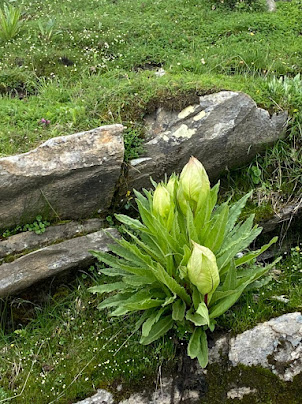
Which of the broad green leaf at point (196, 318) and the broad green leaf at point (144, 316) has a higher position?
the broad green leaf at point (196, 318)

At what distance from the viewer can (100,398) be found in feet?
11.5

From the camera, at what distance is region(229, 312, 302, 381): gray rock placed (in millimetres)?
3414

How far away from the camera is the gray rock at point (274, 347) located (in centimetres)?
341

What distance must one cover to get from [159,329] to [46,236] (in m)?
1.56

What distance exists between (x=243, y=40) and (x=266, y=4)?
6.86 feet

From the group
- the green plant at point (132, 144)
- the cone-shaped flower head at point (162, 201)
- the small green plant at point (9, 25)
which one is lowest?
the green plant at point (132, 144)

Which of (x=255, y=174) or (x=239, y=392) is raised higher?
(x=255, y=174)

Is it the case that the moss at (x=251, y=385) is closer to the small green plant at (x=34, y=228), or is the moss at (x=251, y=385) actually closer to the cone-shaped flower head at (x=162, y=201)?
the cone-shaped flower head at (x=162, y=201)

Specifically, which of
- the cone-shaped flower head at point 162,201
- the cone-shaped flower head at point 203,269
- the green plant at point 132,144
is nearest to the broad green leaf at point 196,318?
the cone-shaped flower head at point 203,269

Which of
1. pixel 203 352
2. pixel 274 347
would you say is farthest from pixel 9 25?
pixel 274 347

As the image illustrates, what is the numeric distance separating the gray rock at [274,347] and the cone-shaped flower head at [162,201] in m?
1.15

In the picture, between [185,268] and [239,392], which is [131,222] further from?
[239,392]

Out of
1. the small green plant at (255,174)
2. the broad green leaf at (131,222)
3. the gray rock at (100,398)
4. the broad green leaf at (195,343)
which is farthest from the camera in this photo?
the small green plant at (255,174)

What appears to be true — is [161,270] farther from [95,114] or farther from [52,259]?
[95,114]
